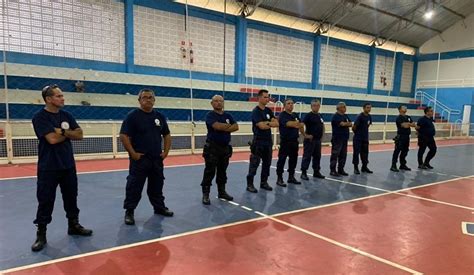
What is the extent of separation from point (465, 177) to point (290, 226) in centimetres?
574

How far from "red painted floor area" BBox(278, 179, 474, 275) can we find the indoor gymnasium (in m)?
0.03

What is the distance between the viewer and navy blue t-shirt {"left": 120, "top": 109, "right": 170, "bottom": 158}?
3795mm

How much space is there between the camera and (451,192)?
578cm

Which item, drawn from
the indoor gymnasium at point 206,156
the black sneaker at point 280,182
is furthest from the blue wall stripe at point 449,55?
the black sneaker at point 280,182

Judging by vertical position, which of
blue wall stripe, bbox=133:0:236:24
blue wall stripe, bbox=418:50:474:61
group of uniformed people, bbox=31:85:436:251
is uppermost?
blue wall stripe, bbox=418:50:474:61

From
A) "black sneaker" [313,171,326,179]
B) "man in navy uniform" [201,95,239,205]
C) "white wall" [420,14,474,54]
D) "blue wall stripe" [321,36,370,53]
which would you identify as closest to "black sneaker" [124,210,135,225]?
"man in navy uniform" [201,95,239,205]

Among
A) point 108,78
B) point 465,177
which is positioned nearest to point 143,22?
point 108,78

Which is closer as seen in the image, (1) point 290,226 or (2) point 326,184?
(1) point 290,226

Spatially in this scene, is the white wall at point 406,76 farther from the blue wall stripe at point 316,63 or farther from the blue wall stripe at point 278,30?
the blue wall stripe at point 278,30

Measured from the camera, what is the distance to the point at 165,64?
42.3 ft

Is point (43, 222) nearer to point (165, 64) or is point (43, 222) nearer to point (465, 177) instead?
point (465, 177)

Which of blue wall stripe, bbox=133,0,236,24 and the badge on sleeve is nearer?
the badge on sleeve

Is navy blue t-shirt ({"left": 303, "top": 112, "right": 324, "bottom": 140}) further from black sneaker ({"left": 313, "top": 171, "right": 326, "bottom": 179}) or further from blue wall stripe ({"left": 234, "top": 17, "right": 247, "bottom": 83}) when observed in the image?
blue wall stripe ({"left": 234, "top": 17, "right": 247, "bottom": 83})

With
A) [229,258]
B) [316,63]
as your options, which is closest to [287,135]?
[229,258]
